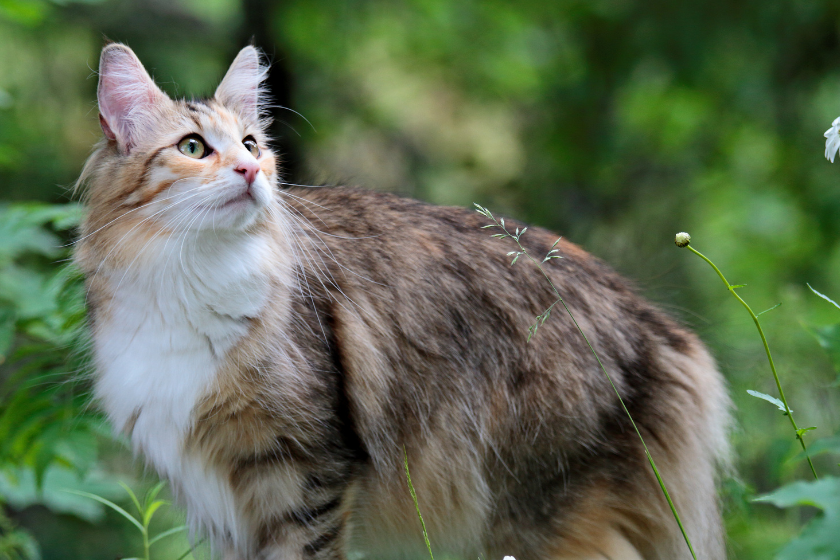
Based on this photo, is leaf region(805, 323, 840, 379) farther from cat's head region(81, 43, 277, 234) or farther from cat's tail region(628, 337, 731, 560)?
cat's head region(81, 43, 277, 234)

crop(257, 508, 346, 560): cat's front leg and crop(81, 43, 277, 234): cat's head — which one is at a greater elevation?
crop(81, 43, 277, 234): cat's head

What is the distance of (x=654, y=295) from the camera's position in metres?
3.62

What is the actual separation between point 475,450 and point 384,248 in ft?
2.87

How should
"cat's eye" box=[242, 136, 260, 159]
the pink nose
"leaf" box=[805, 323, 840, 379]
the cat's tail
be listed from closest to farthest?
"leaf" box=[805, 323, 840, 379], the pink nose, "cat's eye" box=[242, 136, 260, 159], the cat's tail

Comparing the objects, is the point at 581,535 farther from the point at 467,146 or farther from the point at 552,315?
the point at 467,146

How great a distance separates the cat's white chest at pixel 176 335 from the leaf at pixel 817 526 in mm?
1767

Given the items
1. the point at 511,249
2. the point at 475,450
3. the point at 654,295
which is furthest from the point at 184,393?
the point at 654,295

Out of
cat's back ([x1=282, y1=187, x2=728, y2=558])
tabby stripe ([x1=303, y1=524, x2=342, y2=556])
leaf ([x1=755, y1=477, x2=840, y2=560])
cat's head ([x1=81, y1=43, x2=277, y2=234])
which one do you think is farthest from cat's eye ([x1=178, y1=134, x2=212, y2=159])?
leaf ([x1=755, y1=477, x2=840, y2=560])

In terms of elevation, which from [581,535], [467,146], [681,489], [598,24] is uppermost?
[598,24]

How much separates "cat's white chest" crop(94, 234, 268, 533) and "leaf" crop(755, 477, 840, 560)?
69.6 inches

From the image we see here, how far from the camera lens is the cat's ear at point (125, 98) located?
8.00ft

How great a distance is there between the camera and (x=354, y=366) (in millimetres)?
2750

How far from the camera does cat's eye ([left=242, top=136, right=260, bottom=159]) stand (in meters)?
2.65

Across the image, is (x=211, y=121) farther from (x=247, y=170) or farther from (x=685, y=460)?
(x=685, y=460)
